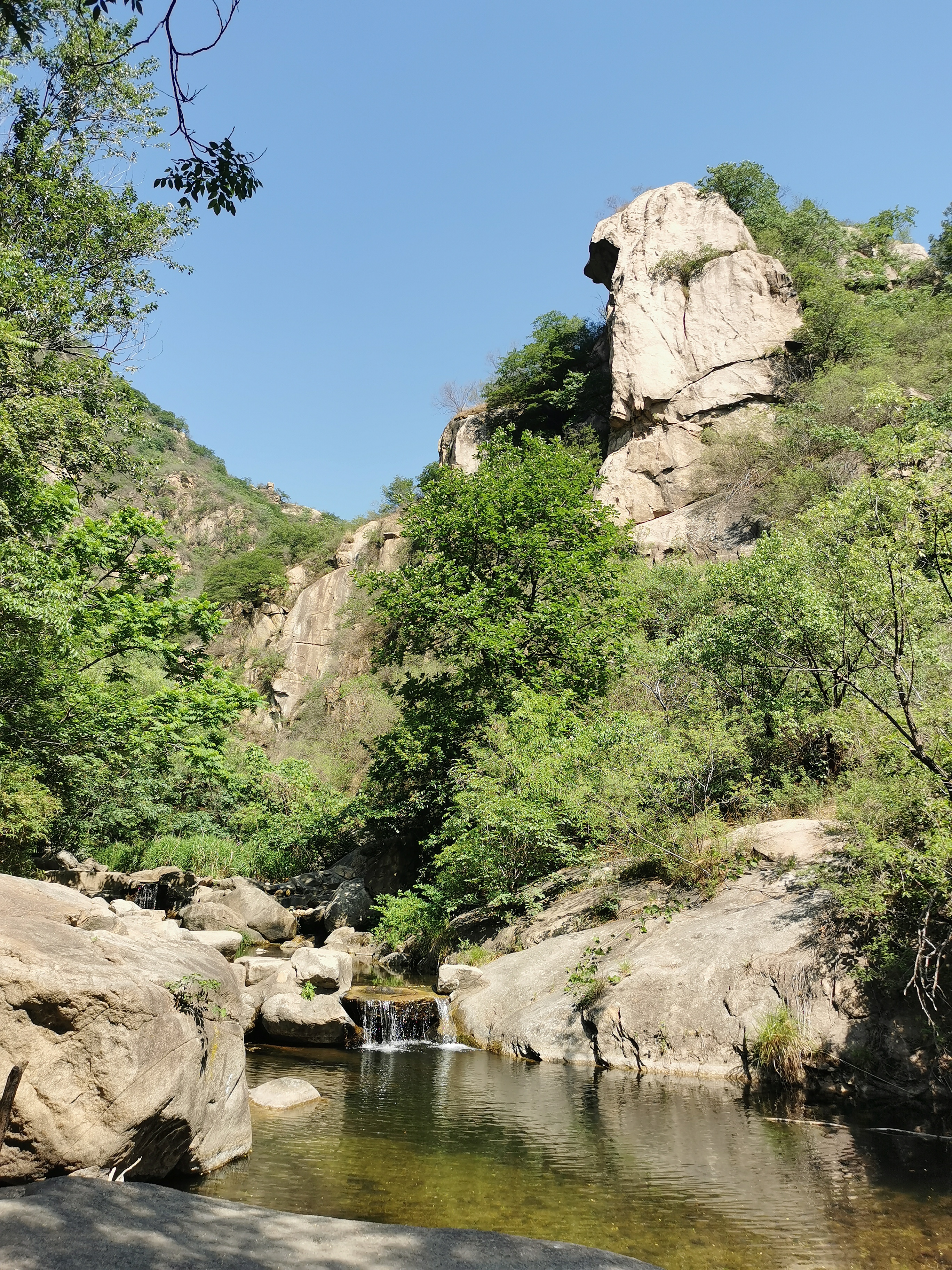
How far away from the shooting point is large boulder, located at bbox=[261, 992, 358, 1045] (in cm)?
1127

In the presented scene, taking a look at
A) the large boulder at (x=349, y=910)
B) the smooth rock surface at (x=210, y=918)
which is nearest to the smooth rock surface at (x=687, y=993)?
the smooth rock surface at (x=210, y=918)

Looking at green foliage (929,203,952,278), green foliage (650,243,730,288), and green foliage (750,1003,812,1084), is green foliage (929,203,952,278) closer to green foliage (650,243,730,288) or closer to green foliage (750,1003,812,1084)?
green foliage (650,243,730,288)

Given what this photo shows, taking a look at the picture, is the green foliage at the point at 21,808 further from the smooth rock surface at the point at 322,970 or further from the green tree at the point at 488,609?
the green tree at the point at 488,609

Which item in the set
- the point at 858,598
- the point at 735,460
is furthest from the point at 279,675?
the point at 858,598

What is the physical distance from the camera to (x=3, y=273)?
14039 mm

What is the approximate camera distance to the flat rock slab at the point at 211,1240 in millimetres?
3574

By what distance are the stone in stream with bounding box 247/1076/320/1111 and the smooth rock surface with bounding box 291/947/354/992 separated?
340 cm

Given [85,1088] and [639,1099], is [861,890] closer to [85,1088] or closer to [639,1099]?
[639,1099]

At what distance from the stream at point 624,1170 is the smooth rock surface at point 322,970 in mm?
2746

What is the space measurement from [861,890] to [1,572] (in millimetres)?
12601

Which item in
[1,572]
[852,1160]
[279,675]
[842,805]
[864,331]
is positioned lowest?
A: [852,1160]

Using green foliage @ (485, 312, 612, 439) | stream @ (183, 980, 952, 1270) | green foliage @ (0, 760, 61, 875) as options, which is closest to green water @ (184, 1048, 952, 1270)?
stream @ (183, 980, 952, 1270)

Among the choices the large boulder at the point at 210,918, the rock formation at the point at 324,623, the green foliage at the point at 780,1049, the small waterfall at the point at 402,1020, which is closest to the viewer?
the green foliage at the point at 780,1049

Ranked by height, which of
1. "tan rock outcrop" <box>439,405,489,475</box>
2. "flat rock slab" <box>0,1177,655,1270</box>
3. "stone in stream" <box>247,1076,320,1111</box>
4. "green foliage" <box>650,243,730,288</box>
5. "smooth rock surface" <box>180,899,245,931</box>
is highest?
"green foliage" <box>650,243,730,288</box>
